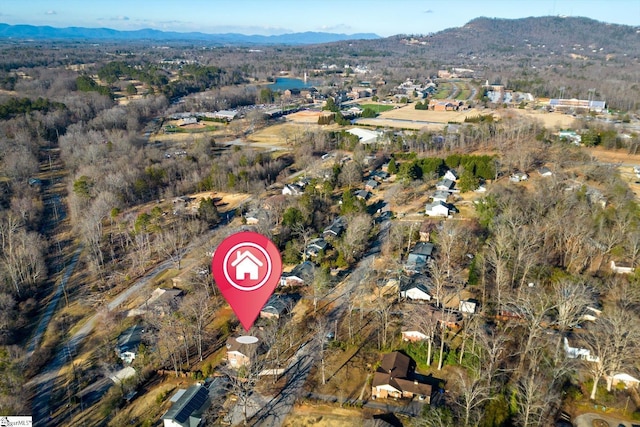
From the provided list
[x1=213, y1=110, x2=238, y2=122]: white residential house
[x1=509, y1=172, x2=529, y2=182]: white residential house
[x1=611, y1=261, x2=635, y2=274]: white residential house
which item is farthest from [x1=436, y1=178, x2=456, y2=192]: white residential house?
[x1=213, y1=110, x2=238, y2=122]: white residential house

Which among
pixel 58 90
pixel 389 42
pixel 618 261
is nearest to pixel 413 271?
pixel 618 261

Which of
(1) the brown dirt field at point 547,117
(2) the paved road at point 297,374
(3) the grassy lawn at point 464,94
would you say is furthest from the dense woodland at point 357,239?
(3) the grassy lawn at point 464,94

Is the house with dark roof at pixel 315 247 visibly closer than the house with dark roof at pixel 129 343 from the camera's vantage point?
No

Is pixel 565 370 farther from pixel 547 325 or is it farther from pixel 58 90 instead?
pixel 58 90

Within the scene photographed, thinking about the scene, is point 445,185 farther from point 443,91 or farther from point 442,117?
point 443,91

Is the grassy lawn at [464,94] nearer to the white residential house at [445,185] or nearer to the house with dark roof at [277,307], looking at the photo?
A: the white residential house at [445,185]

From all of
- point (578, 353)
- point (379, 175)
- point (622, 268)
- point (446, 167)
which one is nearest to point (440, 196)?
point (446, 167)
